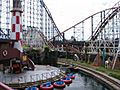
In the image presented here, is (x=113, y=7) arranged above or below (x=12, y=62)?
above

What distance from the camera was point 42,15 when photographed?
53156mm

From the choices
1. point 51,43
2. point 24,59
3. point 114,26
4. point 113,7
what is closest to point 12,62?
point 24,59

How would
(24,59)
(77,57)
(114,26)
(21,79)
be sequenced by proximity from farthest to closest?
(77,57) → (114,26) → (24,59) → (21,79)

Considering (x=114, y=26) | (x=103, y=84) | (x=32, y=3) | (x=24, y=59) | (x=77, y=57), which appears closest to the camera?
(x=103, y=84)

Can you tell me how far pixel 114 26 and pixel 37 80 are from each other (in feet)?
70.4

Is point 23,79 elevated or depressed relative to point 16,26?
depressed

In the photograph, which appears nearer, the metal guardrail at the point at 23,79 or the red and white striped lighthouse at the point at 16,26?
the metal guardrail at the point at 23,79

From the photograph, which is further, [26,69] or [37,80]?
[26,69]

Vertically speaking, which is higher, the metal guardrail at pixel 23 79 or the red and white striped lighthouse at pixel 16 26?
the red and white striped lighthouse at pixel 16 26

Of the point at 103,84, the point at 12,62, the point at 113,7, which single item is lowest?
the point at 103,84

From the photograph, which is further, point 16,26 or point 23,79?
point 16,26

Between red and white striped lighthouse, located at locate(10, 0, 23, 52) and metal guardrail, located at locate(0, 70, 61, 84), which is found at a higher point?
red and white striped lighthouse, located at locate(10, 0, 23, 52)

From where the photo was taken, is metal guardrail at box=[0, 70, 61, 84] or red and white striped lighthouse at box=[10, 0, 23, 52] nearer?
metal guardrail at box=[0, 70, 61, 84]

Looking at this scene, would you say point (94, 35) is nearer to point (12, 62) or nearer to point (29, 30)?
point (29, 30)
